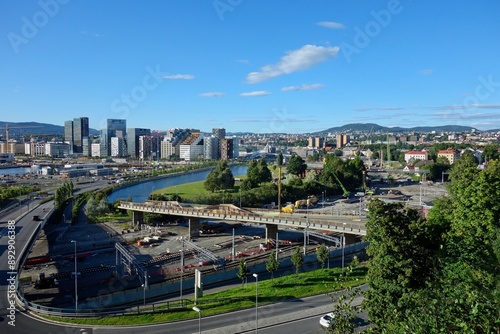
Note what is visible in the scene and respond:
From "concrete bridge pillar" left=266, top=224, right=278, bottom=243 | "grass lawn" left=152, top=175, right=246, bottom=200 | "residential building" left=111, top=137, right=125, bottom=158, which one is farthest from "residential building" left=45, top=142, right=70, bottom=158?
"concrete bridge pillar" left=266, top=224, right=278, bottom=243

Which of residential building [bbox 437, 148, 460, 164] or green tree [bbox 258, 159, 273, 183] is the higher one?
residential building [bbox 437, 148, 460, 164]

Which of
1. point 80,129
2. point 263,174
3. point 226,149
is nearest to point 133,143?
point 226,149

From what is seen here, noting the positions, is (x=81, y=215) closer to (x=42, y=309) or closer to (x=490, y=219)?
(x=42, y=309)

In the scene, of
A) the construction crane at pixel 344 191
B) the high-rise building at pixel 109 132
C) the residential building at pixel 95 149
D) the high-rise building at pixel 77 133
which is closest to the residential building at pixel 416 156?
the construction crane at pixel 344 191

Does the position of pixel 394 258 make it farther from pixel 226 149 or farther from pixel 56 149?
pixel 56 149

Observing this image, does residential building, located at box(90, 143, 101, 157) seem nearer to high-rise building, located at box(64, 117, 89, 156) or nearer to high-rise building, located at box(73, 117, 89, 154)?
high-rise building, located at box(64, 117, 89, 156)
